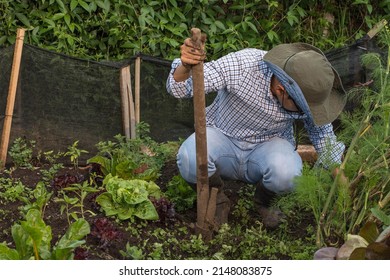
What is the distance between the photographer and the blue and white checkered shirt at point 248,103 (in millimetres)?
4941

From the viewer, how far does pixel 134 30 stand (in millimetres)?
7371

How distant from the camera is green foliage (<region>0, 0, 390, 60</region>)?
718 cm

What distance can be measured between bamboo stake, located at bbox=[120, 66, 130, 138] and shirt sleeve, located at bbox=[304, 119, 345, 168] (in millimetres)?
1547

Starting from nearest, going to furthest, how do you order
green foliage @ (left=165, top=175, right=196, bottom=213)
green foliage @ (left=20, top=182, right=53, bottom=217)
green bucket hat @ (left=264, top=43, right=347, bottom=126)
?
green foliage @ (left=20, top=182, right=53, bottom=217) → green bucket hat @ (left=264, top=43, right=347, bottom=126) → green foliage @ (left=165, top=175, right=196, bottom=213)

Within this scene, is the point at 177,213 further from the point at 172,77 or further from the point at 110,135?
the point at 110,135

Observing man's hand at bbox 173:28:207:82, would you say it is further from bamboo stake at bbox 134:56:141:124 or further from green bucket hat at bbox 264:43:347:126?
bamboo stake at bbox 134:56:141:124

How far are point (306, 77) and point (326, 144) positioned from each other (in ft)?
1.32

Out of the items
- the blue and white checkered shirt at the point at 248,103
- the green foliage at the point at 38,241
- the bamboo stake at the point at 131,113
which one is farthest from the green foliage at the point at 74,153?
the green foliage at the point at 38,241

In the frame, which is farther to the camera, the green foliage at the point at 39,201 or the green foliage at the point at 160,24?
the green foliage at the point at 160,24

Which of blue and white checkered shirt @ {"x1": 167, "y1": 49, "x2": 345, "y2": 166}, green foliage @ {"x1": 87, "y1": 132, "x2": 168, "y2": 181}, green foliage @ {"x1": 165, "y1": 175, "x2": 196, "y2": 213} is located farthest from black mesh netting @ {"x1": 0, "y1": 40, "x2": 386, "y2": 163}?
blue and white checkered shirt @ {"x1": 167, "y1": 49, "x2": 345, "y2": 166}

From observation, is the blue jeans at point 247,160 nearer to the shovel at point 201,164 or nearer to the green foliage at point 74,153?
the shovel at point 201,164

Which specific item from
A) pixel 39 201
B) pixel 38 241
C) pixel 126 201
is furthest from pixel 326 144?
pixel 38 241

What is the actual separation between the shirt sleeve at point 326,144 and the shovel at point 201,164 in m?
0.61

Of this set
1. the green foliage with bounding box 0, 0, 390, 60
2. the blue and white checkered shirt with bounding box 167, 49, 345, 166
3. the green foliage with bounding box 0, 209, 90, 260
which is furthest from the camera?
the green foliage with bounding box 0, 0, 390, 60
